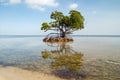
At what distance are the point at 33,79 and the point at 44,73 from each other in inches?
55.5

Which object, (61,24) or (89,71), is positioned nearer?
(89,71)

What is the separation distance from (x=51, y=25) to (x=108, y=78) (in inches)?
1358

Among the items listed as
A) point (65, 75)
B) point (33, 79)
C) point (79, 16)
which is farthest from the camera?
point (79, 16)

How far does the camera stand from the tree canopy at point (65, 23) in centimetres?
4138

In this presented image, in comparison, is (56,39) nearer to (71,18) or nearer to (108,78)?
(71,18)

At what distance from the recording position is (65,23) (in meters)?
43.2

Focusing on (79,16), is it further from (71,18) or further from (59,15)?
(59,15)

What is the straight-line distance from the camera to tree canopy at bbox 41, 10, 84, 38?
41.4 metres

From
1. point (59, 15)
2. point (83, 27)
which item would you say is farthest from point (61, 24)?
point (83, 27)

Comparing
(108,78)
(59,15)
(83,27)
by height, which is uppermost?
(59,15)

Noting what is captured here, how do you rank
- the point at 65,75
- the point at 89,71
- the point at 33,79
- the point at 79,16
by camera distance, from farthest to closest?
the point at 79,16, the point at 89,71, the point at 65,75, the point at 33,79

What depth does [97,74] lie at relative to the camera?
10.4 metres

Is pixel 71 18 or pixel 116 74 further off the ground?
pixel 71 18

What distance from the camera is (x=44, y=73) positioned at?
10.8 metres
